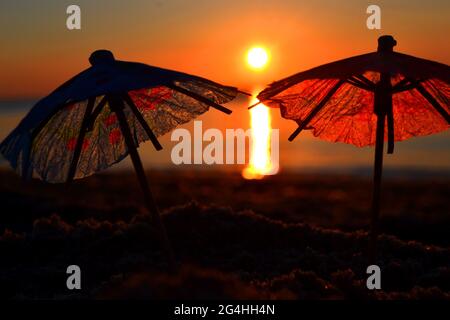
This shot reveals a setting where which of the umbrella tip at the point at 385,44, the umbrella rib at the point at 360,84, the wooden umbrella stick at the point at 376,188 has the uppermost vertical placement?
the umbrella tip at the point at 385,44

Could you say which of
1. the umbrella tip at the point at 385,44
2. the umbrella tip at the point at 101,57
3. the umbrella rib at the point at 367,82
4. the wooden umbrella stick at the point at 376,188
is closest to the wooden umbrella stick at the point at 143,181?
the umbrella tip at the point at 101,57

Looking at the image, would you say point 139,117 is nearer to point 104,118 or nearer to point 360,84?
point 104,118

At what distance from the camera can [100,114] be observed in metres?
9.19

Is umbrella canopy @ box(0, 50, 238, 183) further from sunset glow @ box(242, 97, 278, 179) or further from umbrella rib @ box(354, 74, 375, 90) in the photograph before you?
sunset glow @ box(242, 97, 278, 179)

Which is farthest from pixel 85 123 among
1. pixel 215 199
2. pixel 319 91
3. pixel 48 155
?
pixel 215 199

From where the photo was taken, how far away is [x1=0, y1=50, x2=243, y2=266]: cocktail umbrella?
7.73m

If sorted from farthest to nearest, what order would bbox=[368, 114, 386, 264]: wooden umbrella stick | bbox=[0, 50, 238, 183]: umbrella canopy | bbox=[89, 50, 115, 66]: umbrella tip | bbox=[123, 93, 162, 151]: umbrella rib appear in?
1. bbox=[368, 114, 386, 264]: wooden umbrella stick
2. bbox=[123, 93, 162, 151]: umbrella rib
3. bbox=[89, 50, 115, 66]: umbrella tip
4. bbox=[0, 50, 238, 183]: umbrella canopy

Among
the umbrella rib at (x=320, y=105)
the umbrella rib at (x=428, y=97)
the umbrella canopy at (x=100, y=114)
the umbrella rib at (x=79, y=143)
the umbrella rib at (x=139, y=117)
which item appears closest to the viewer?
the umbrella canopy at (x=100, y=114)

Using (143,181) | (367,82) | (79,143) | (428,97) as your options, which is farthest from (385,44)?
(79,143)

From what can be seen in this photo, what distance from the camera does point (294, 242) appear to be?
37.8 feet

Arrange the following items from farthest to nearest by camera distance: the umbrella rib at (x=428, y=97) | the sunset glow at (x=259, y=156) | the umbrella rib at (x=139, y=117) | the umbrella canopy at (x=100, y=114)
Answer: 1. the sunset glow at (x=259, y=156)
2. the umbrella rib at (x=428, y=97)
3. the umbrella rib at (x=139, y=117)
4. the umbrella canopy at (x=100, y=114)

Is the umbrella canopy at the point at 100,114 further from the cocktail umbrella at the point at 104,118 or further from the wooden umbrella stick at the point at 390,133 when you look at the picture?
the wooden umbrella stick at the point at 390,133

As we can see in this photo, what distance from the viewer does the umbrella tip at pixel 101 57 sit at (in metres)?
8.35

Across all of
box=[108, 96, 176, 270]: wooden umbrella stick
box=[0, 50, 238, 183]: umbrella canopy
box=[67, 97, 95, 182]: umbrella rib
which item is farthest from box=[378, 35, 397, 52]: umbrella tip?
box=[67, 97, 95, 182]: umbrella rib
